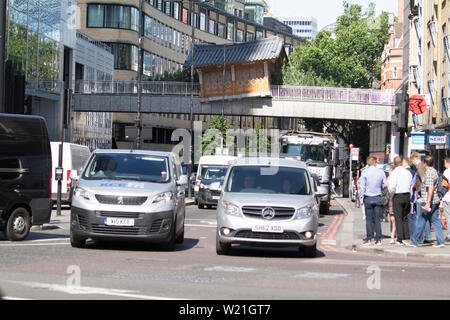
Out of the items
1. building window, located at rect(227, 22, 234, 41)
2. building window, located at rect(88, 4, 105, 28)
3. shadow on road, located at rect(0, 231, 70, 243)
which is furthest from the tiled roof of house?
building window, located at rect(227, 22, 234, 41)

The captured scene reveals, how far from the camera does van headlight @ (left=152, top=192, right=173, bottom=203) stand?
1564 cm

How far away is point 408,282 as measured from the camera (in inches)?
466

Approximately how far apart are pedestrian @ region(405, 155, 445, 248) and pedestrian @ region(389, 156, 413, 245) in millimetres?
356

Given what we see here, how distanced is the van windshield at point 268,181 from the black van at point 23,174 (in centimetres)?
406

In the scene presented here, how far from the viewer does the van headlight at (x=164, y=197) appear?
15.6m

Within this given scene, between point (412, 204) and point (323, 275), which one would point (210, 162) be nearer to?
point (412, 204)

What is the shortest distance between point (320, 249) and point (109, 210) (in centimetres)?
555

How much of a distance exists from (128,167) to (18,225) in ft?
8.35

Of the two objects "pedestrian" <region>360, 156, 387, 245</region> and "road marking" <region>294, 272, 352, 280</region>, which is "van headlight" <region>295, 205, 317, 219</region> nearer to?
"road marking" <region>294, 272, 352, 280</region>

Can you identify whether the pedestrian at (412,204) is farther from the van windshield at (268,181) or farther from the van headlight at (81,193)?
the van headlight at (81,193)

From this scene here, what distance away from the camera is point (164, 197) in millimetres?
15766

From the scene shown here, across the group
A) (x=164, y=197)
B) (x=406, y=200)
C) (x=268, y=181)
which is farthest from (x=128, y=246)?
(x=406, y=200)
